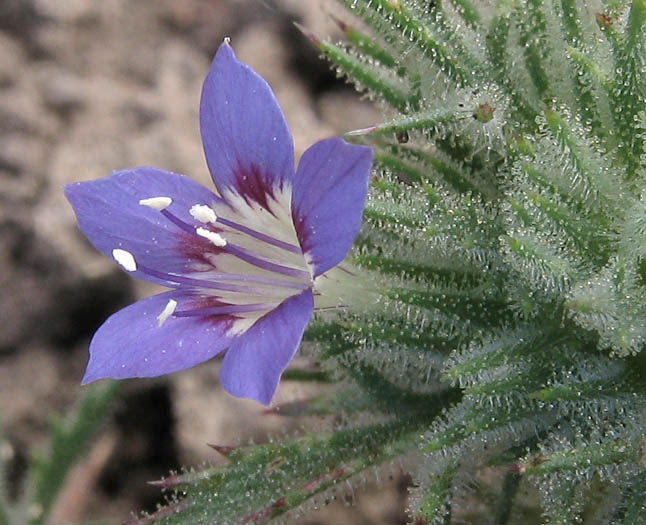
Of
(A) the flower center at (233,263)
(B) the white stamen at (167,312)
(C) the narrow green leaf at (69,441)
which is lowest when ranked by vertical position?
(C) the narrow green leaf at (69,441)

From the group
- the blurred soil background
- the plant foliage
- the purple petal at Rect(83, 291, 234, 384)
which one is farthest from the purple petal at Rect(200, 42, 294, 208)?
the blurred soil background

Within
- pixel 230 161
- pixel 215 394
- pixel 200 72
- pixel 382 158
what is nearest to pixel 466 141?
pixel 382 158

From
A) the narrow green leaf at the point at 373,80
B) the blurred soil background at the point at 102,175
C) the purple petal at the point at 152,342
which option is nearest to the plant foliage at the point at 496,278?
the narrow green leaf at the point at 373,80

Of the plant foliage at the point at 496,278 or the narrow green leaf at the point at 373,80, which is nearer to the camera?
the plant foliage at the point at 496,278

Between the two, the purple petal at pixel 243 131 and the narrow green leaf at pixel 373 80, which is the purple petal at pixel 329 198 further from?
the narrow green leaf at pixel 373 80

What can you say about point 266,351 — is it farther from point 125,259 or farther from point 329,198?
point 125,259

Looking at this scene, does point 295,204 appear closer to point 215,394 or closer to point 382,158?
point 382,158

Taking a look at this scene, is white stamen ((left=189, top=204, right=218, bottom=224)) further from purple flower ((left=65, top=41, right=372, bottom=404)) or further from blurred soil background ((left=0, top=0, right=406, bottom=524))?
blurred soil background ((left=0, top=0, right=406, bottom=524))

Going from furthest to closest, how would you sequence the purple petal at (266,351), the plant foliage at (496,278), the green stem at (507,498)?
1. the green stem at (507,498)
2. the plant foliage at (496,278)
3. the purple petal at (266,351)
